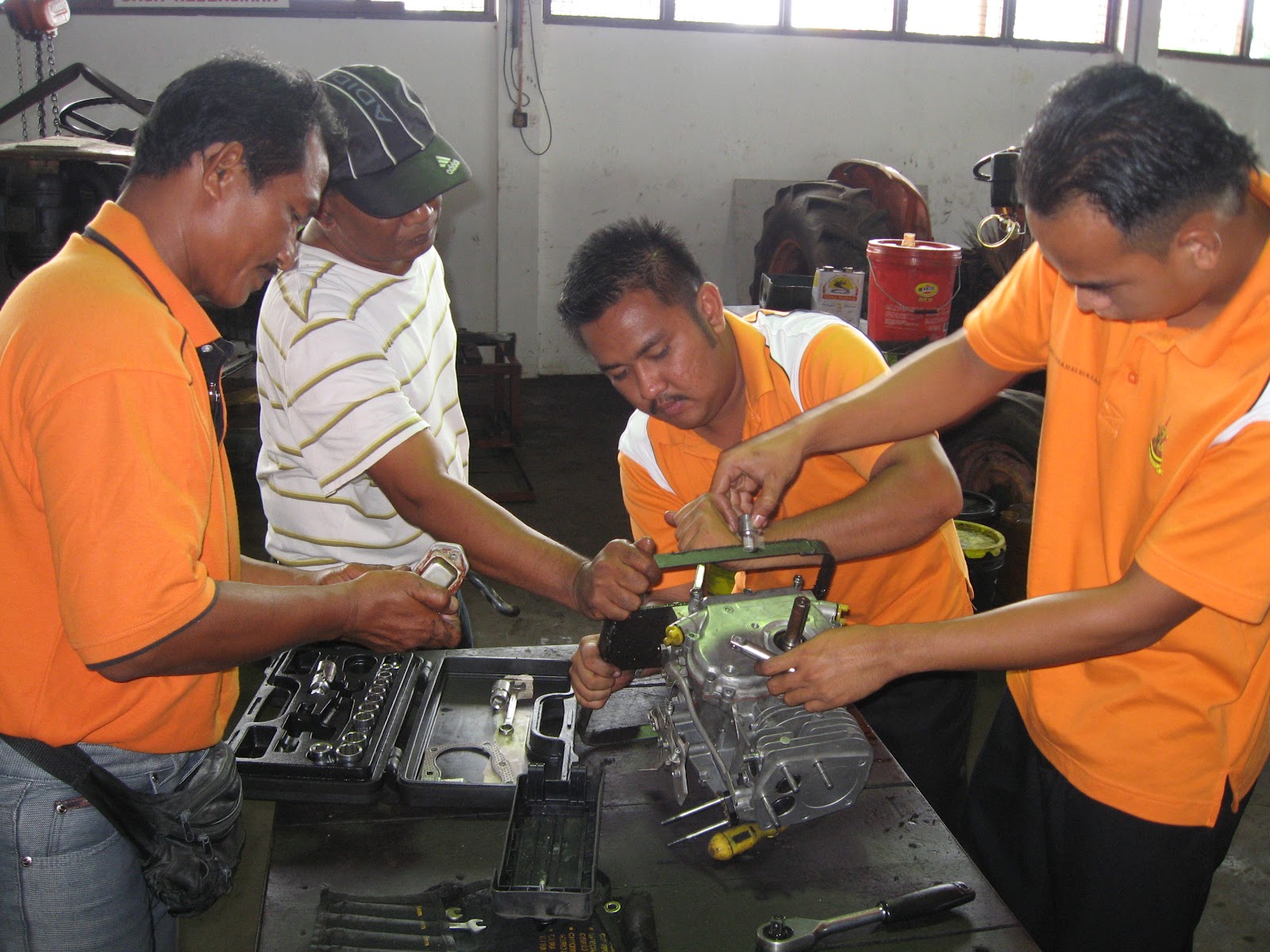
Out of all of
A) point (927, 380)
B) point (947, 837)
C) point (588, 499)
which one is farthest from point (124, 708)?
point (588, 499)

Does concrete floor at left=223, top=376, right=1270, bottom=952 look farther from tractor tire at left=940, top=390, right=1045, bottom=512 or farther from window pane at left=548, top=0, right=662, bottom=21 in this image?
window pane at left=548, top=0, right=662, bottom=21

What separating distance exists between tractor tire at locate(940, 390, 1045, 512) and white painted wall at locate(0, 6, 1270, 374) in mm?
3306

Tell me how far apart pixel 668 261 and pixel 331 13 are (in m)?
5.00

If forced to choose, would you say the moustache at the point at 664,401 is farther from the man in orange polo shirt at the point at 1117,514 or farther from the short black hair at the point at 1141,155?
the short black hair at the point at 1141,155

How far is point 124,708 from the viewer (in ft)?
3.77

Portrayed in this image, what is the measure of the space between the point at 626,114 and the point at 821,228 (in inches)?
76.1

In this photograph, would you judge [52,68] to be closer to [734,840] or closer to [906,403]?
[906,403]

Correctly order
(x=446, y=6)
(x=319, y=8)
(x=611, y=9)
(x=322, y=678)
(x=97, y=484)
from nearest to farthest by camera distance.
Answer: (x=97, y=484), (x=322, y=678), (x=319, y=8), (x=446, y=6), (x=611, y=9)

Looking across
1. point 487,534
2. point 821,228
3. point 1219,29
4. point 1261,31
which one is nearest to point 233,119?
point 487,534

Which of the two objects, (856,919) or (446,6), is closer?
(856,919)

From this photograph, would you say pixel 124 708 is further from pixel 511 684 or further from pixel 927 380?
pixel 927 380

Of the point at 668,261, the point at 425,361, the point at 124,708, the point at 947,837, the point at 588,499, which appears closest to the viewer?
the point at 124,708

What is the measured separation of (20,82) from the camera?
5469mm

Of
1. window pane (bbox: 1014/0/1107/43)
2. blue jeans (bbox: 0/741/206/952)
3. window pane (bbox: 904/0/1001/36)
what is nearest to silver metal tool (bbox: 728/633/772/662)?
blue jeans (bbox: 0/741/206/952)
